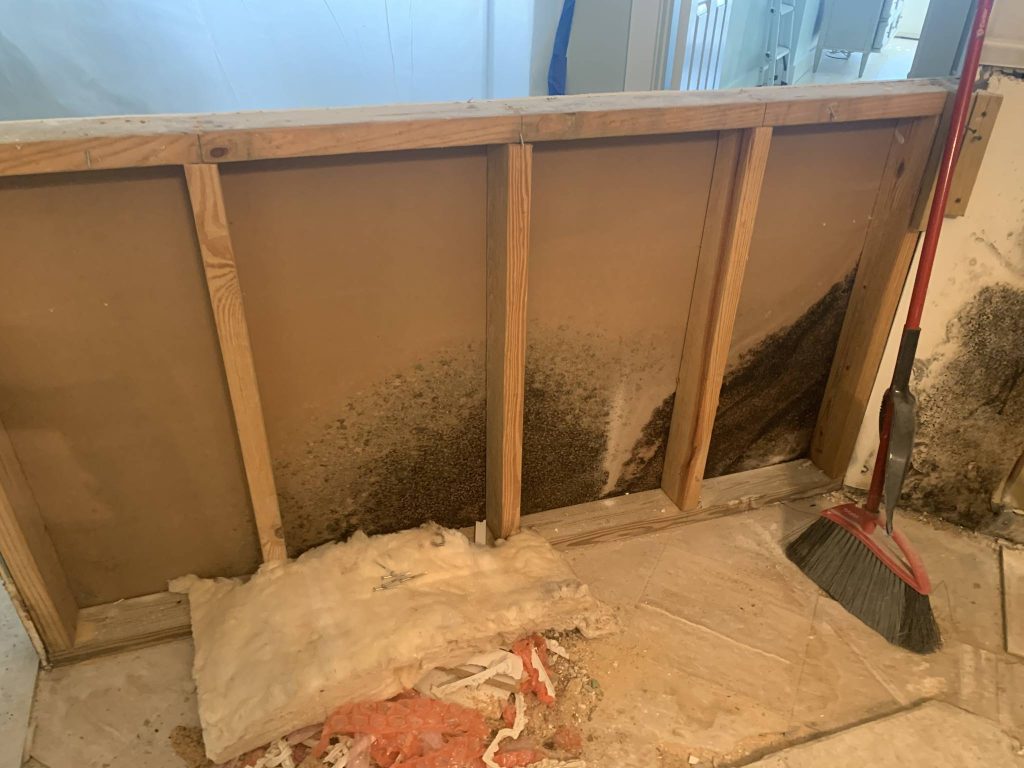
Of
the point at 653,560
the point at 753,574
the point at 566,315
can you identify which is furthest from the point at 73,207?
the point at 753,574

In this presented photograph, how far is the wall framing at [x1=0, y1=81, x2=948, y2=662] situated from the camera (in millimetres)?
1027

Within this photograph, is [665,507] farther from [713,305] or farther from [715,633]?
[713,305]

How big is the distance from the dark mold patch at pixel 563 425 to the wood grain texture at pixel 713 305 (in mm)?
188

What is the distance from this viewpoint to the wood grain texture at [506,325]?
1217 millimetres

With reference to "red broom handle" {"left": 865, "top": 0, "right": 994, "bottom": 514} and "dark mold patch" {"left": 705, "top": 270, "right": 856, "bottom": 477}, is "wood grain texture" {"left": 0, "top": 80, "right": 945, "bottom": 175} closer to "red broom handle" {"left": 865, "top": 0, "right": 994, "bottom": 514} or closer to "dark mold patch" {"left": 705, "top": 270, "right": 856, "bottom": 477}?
"red broom handle" {"left": 865, "top": 0, "right": 994, "bottom": 514}

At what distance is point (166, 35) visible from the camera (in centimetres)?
180

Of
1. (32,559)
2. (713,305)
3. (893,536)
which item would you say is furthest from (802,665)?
(32,559)

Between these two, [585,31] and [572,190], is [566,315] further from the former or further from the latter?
[585,31]

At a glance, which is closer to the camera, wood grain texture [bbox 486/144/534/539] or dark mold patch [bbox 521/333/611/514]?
wood grain texture [bbox 486/144/534/539]

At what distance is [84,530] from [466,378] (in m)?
0.79

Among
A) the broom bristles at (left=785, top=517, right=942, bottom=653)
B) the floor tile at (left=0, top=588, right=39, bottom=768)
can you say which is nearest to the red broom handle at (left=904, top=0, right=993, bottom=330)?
the broom bristles at (left=785, top=517, right=942, bottom=653)

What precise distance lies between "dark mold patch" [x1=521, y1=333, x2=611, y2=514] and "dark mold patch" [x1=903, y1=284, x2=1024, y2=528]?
76 centimetres

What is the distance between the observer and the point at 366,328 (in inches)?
52.7

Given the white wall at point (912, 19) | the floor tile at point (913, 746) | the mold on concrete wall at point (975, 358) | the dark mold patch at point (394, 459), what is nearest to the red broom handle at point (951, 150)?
the mold on concrete wall at point (975, 358)
